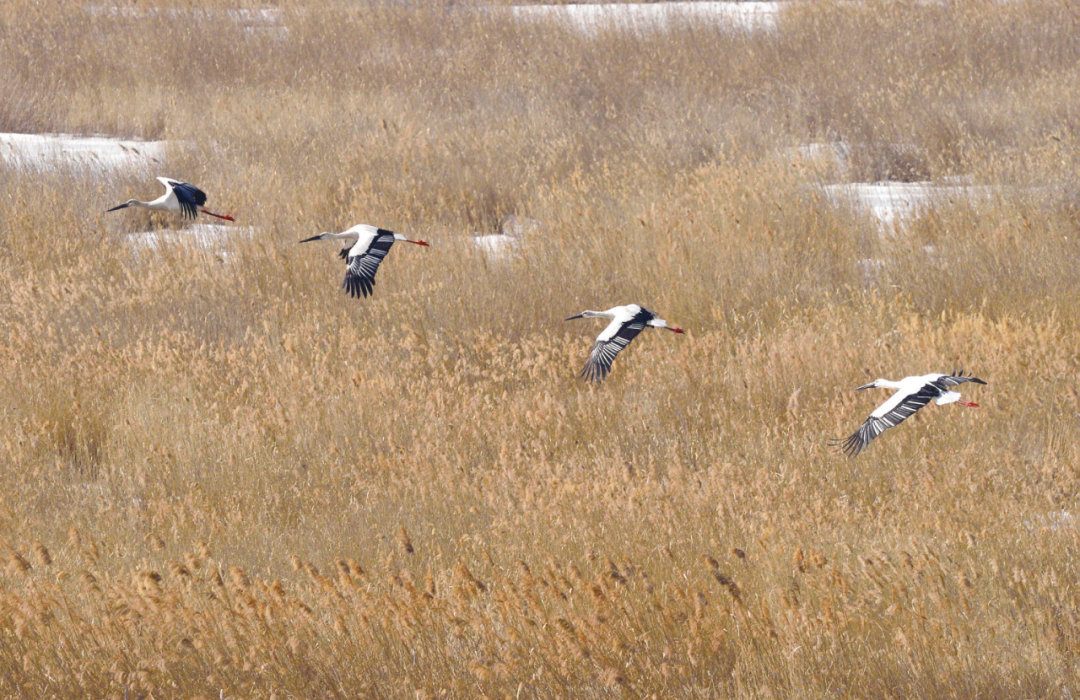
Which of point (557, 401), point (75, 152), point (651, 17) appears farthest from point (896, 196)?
point (75, 152)

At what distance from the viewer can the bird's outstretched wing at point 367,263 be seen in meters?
4.46

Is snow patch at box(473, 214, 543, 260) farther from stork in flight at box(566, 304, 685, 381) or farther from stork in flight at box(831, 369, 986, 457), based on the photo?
stork in flight at box(831, 369, 986, 457)

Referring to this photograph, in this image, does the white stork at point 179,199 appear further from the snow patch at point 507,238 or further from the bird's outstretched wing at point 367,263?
the snow patch at point 507,238

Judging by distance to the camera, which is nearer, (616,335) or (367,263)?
(616,335)

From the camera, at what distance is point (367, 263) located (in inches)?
179

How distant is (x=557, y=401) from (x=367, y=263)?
102cm

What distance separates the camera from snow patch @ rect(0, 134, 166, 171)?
27.7 feet

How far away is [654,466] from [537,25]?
943cm

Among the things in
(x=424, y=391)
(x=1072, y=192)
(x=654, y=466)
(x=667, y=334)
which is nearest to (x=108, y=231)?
(x=424, y=391)

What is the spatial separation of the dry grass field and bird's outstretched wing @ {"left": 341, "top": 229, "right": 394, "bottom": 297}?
1.79 ft

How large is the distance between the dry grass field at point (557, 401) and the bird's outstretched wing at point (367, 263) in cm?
55

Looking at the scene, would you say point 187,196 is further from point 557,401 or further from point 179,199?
point 557,401

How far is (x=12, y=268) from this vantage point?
6.76 metres

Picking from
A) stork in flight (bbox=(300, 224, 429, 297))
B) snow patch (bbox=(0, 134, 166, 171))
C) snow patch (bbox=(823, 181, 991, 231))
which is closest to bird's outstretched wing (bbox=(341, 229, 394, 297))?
stork in flight (bbox=(300, 224, 429, 297))
